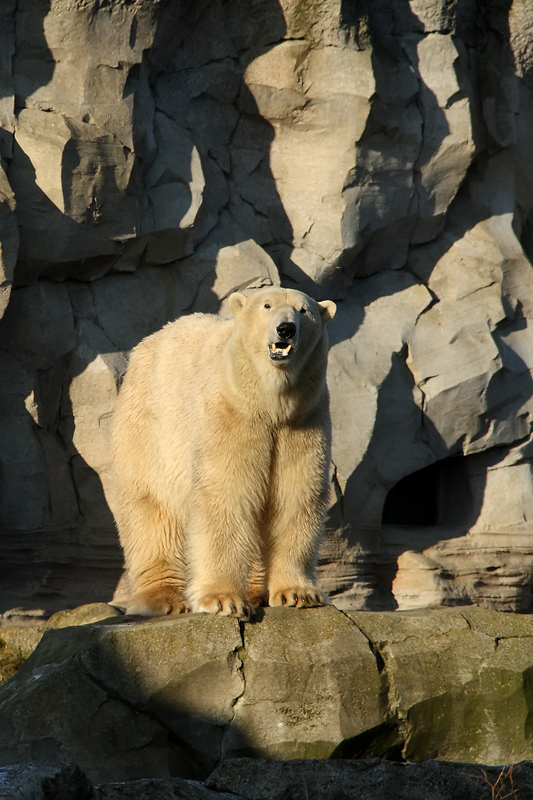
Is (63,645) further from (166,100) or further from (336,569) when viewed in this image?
(166,100)

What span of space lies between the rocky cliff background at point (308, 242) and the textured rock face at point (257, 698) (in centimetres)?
440

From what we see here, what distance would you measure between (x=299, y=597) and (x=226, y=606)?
0.37 meters

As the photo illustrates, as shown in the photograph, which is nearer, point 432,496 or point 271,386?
point 271,386

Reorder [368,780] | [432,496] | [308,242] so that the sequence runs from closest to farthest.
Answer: [368,780] → [308,242] → [432,496]

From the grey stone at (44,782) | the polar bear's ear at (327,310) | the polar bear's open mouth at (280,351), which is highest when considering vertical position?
the polar bear's ear at (327,310)

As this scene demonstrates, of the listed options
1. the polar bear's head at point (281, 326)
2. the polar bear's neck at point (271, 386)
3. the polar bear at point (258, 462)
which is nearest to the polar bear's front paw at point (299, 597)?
the polar bear at point (258, 462)

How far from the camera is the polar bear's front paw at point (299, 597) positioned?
4445 millimetres

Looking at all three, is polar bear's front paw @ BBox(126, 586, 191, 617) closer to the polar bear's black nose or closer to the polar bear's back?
the polar bear's back

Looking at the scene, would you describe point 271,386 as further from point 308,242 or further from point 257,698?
point 308,242

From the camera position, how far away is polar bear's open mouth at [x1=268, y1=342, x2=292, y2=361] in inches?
172

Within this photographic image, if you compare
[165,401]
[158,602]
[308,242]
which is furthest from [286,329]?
[308,242]

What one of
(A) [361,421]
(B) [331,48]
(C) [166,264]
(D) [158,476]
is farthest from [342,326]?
(D) [158,476]

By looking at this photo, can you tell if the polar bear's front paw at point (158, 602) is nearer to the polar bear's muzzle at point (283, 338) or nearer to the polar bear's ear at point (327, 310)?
the polar bear's muzzle at point (283, 338)

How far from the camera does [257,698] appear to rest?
4141 mm
